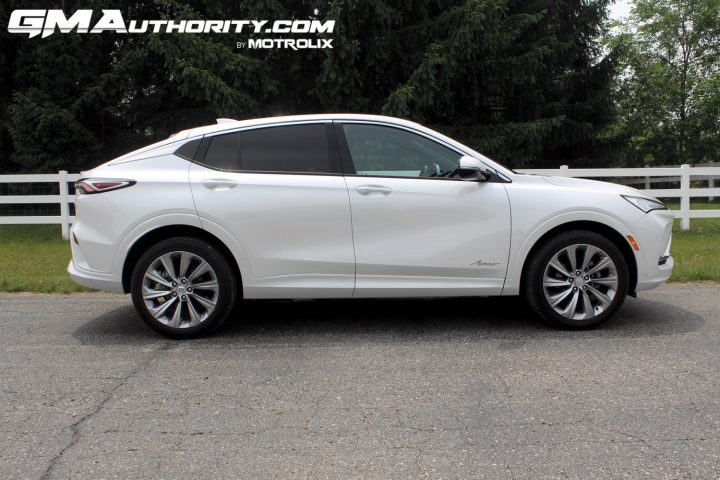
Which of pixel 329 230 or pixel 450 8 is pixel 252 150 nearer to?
pixel 329 230

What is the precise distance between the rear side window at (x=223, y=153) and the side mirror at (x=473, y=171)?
188cm

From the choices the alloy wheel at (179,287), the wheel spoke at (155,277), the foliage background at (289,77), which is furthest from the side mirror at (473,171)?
the foliage background at (289,77)

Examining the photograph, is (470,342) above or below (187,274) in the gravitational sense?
below

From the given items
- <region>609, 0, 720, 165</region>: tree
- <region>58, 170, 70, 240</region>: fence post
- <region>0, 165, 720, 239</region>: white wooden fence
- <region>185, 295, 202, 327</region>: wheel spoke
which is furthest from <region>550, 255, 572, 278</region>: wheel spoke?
<region>609, 0, 720, 165</region>: tree

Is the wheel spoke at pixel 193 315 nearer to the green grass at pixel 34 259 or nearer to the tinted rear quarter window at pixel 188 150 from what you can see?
the tinted rear quarter window at pixel 188 150

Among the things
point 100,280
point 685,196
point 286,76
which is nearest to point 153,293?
point 100,280

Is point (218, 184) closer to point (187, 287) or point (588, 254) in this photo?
point (187, 287)

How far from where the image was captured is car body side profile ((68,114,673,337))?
4.98 metres

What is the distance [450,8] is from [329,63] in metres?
→ 3.47

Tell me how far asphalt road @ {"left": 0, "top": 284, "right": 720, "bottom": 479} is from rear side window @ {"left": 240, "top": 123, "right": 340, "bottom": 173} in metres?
1.43

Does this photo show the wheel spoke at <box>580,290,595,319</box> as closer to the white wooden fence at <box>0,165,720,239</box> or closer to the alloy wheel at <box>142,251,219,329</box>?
the alloy wheel at <box>142,251,219,329</box>

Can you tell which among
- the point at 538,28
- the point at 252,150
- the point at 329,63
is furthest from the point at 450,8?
Answer: the point at 252,150

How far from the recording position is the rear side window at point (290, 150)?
16.8 feet

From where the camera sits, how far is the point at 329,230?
4.99 metres
